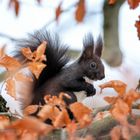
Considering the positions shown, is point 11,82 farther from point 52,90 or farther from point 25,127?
point 25,127

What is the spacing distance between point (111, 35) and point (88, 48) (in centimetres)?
105

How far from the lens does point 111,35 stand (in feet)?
11.9

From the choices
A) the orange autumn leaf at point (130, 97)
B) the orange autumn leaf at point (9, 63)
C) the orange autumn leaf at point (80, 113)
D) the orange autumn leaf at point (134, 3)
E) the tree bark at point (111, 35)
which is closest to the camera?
the orange autumn leaf at point (80, 113)

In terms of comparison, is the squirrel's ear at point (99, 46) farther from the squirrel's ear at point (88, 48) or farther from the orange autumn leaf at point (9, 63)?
the orange autumn leaf at point (9, 63)

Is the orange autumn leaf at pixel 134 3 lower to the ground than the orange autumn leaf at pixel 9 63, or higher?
higher

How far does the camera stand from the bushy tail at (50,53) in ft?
8.24

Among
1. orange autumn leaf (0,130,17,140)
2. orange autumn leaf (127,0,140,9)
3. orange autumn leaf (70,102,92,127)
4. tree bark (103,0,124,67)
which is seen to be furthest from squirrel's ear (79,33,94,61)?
orange autumn leaf (0,130,17,140)

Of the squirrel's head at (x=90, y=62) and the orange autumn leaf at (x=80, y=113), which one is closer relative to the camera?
the orange autumn leaf at (x=80, y=113)

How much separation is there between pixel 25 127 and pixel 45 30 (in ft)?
5.01

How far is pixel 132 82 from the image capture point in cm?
318

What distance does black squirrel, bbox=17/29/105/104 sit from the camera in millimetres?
2508

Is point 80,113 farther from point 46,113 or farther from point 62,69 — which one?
point 62,69

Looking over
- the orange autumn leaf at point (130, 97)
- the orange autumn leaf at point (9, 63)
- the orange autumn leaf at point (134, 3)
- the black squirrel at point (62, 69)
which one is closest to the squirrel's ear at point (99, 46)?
the black squirrel at point (62, 69)

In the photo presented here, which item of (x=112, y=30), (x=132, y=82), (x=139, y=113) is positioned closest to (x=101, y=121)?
(x=139, y=113)
